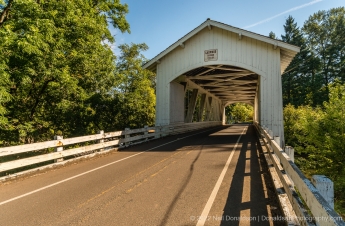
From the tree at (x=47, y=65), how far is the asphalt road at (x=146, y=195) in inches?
189

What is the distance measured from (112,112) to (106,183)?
14136mm

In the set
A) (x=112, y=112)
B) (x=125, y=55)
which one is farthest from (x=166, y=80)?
(x=125, y=55)

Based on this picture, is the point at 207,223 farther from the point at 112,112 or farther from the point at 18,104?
the point at 112,112

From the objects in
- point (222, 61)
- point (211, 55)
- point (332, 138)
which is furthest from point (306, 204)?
point (211, 55)

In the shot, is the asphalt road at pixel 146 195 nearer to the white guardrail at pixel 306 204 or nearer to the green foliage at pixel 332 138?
the white guardrail at pixel 306 204

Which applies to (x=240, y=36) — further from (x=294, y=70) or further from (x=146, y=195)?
(x=294, y=70)

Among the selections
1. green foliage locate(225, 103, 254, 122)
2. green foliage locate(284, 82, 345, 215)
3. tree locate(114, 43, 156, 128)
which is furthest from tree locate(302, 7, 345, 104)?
green foliage locate(284, 82, 345, 215)

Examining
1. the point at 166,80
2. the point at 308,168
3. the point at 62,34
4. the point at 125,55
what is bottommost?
the point at 308,168

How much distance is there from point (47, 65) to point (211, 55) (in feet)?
32.5

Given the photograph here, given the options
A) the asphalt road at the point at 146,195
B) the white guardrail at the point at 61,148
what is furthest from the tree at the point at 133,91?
the asphalt road at the point at 146,195

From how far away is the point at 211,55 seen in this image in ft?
49.7

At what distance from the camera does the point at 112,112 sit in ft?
62.3

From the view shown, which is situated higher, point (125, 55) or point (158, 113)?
point (125, 55)

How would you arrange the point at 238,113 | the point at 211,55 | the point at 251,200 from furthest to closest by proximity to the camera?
1. the point at 238,113
2. the point at 211,55
3. the point at 251,200
